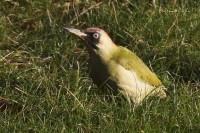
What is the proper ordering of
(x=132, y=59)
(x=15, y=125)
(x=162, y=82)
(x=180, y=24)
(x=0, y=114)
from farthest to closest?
(x=180, y=24) < (x=162, y=82) < (x=132, y=59) < (x=0, y=114) < (x=15, y=125)

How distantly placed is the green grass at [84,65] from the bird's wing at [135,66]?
0.57 ft

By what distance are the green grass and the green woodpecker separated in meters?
0.10

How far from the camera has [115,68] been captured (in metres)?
4.52

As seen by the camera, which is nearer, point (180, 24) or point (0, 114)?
point (0, 114)

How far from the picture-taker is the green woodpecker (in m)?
4.50

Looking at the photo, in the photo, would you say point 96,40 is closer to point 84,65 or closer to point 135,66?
point 135,66

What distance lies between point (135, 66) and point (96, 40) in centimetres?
35

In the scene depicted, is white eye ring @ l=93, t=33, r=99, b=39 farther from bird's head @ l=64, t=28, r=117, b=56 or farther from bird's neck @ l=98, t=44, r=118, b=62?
bird's neck @ l=98, t=44, r=118, b=62

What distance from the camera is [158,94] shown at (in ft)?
14.9

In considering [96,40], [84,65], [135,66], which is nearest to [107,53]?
[96,40]

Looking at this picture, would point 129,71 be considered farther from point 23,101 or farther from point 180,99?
point 23,101

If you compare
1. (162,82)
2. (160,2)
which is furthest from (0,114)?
(160,2)

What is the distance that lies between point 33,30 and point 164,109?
2265 mm

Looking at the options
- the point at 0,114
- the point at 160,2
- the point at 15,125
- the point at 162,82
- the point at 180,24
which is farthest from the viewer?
the point at 160,2
